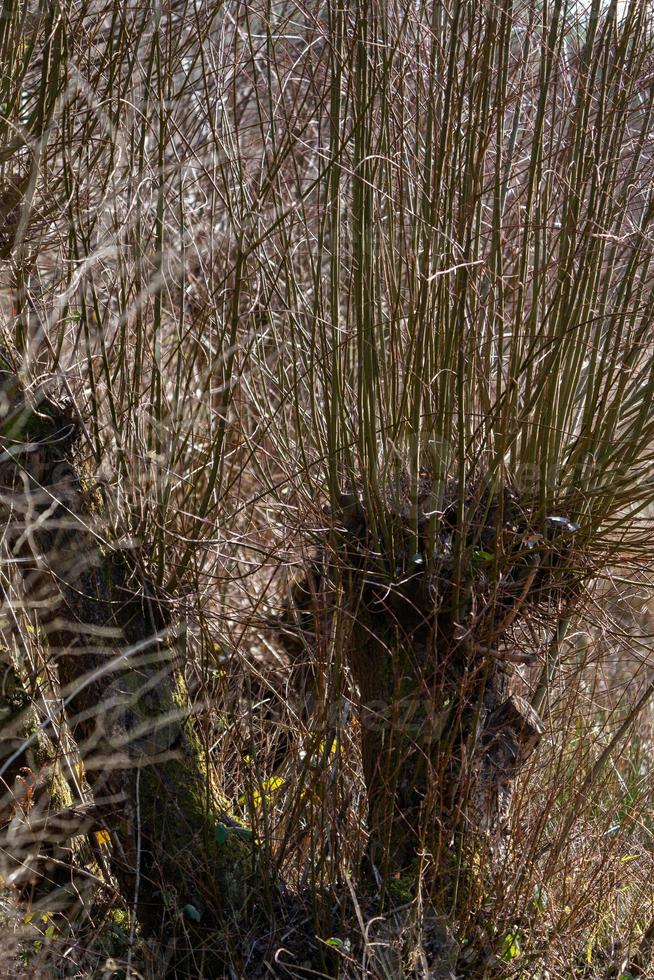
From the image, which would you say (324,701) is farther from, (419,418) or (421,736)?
(419,418)

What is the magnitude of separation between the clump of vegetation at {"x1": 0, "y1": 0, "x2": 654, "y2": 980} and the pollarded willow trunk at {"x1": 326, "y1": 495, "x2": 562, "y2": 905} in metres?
0.02

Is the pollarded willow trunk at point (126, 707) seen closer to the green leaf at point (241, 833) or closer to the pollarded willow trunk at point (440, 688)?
the green leaf at point (241, 833)

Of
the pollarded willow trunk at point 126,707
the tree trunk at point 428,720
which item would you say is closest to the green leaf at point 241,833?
the pollarded willow trunk at point 126,707

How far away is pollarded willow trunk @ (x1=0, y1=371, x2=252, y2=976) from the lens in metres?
3.35

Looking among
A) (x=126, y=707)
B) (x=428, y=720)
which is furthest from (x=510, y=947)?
(x=126, y=707)

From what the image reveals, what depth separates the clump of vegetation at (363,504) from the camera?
296 cm

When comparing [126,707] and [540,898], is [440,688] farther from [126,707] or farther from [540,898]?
[126,707]

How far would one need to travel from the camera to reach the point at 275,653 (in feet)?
16.8

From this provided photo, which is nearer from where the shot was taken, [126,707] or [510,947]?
[510,947]

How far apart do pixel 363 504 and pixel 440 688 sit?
2.26ft

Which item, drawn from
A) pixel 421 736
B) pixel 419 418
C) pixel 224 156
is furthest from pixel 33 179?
pixel 421 736

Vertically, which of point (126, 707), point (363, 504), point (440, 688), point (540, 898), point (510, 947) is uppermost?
point (363, 504)

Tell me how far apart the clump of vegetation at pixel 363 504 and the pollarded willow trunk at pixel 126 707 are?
1 centimetres

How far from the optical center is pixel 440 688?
3129mm
